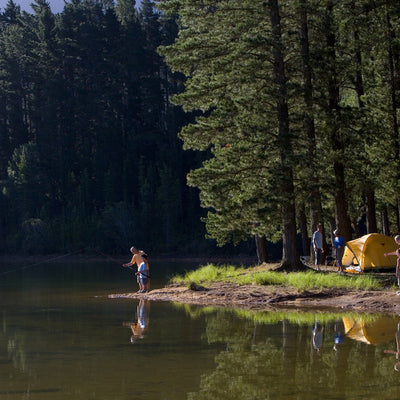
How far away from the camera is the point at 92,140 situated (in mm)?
81562

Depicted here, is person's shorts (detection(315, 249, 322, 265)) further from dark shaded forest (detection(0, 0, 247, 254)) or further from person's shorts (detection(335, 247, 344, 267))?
dark shaded forest (detection(0, 0, 247, 254))

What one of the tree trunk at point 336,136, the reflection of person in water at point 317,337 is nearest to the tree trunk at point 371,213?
the tree trunk at point 336,136

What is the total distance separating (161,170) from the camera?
68875mm

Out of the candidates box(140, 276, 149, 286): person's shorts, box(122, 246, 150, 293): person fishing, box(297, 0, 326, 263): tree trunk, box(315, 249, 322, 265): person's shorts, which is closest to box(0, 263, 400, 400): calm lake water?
box(122, 246, 150, 293): person fishing

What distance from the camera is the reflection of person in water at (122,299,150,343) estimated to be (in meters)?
14.0

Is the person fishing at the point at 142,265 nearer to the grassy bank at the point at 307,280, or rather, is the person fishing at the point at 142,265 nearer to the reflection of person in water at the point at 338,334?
the grassy bank at the point at 307,280

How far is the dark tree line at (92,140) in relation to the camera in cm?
6944

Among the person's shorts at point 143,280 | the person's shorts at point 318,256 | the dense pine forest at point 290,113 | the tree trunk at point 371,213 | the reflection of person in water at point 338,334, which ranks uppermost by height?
the dense pine forest at point 290,113

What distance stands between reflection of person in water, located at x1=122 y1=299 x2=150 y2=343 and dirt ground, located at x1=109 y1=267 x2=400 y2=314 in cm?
221

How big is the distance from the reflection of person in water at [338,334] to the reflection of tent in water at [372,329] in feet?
0.27

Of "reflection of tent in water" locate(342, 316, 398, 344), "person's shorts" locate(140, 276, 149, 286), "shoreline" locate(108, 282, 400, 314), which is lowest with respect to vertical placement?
"reflection of tent in water" locate(342, 316, 398, 344)

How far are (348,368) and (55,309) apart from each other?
11.3 metres

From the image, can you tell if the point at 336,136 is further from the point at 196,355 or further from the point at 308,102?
the point at 196,355

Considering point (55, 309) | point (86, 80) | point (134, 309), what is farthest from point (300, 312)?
point (86, 80)
